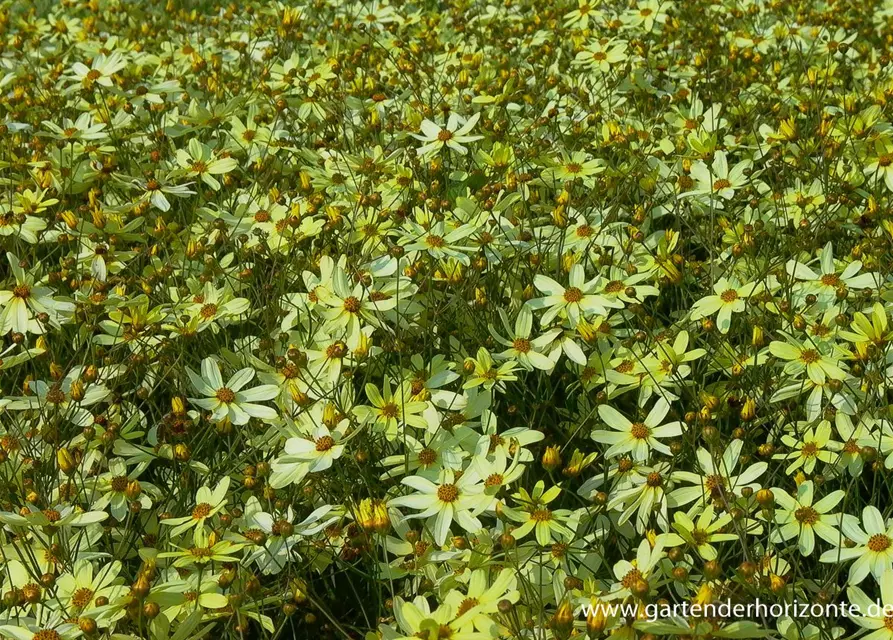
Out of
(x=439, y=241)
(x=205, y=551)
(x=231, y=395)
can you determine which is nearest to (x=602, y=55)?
(x=439, y=241)

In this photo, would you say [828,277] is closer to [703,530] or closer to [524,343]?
[524,343]

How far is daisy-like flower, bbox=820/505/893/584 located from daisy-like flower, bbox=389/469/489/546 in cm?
67

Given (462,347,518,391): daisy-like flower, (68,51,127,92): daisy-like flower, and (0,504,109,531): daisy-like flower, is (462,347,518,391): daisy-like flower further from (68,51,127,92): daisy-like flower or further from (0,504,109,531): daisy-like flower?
(68,51,127,92): daisy-like flower

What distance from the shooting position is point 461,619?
1.57 m

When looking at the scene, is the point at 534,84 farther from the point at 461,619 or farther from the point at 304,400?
the point at 461,619

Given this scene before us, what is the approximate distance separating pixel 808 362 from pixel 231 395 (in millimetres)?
1323

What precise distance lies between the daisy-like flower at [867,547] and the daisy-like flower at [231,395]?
3.99 ft

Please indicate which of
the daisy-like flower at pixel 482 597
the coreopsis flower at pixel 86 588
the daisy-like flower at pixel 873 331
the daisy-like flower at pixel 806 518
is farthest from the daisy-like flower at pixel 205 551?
the daisy-like flower at pixel 873 331

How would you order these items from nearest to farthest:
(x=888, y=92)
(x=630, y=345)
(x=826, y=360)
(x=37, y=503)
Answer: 1. (x=37, y=503)
2. (x=826, y=360)
3. (x=630, y=345)
4. (x=888, y=92)

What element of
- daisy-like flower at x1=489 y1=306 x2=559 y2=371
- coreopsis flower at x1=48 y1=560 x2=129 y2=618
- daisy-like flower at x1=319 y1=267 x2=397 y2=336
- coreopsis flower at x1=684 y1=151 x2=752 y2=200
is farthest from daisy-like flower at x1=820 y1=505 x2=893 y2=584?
coreopsis flower at x1=48 y1=560 x2=129 y2=618

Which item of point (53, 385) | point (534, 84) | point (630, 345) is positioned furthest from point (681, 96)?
point (53, 385)

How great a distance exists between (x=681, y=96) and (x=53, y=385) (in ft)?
8.04

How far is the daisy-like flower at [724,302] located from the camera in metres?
2.39

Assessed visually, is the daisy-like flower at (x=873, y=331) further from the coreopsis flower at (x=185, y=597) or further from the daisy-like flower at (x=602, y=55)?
the daisy-like flower at (x=602, y=55)
